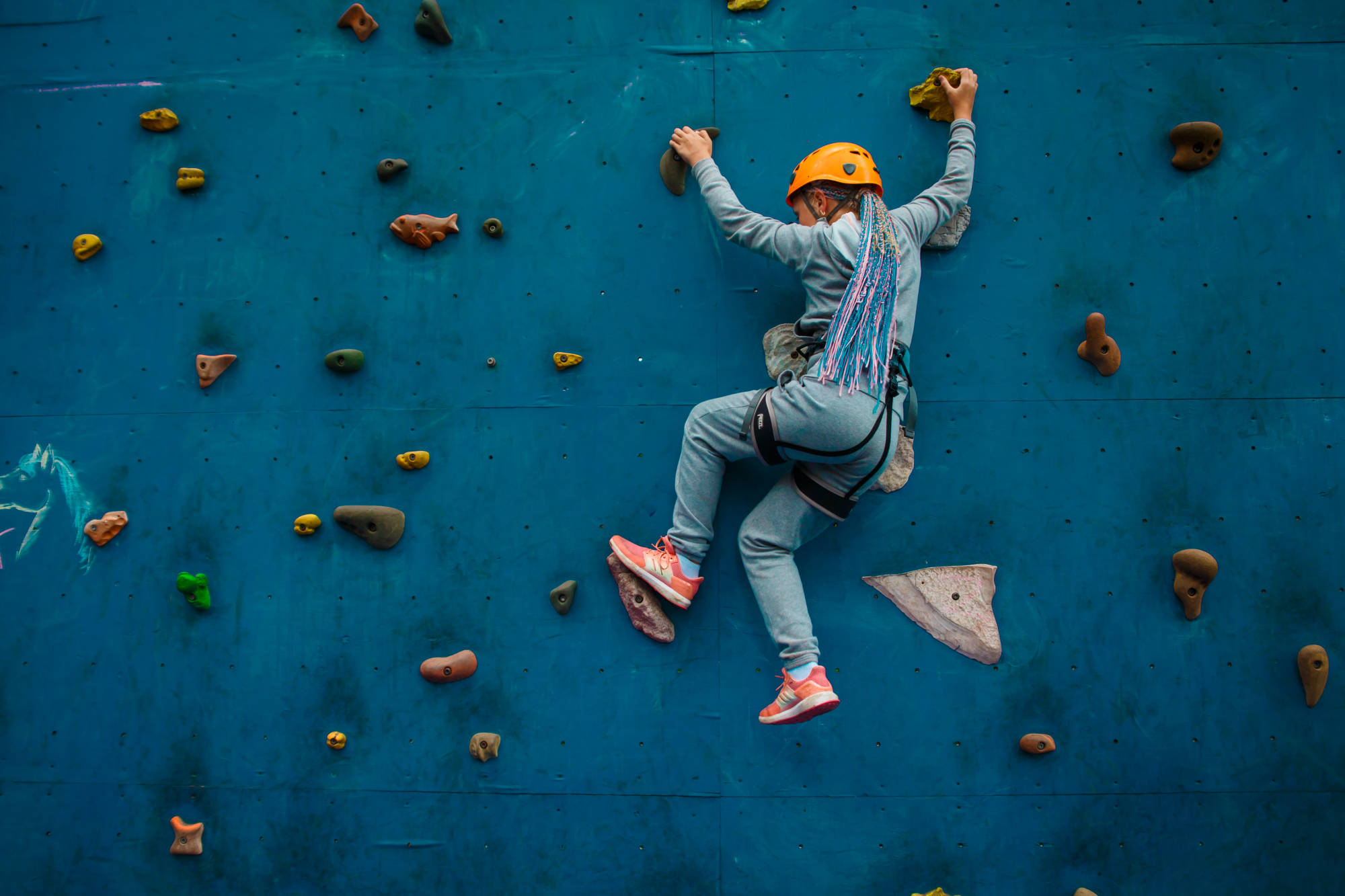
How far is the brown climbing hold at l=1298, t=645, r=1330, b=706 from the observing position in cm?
204

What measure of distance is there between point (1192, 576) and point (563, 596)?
1.93m

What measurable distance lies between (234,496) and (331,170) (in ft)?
3.70

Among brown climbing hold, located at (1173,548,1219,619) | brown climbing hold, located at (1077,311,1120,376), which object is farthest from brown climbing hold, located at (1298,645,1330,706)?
brown climbing hold, located at (1077,311,1120,376)

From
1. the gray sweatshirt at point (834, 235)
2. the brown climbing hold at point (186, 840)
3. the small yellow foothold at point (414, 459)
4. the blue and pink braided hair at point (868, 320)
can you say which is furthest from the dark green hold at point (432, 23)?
the brown climbing hold at point (186, 840)

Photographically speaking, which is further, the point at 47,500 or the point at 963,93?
the point at 47,500

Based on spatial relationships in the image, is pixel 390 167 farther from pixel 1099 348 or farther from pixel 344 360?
pixel 1099 348

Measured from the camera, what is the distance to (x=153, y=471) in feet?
7.30

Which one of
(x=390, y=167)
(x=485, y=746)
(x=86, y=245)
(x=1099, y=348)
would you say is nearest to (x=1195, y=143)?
(x=1099, y=348)

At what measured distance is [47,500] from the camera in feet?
7.34

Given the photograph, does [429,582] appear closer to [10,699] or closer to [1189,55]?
[10,699]

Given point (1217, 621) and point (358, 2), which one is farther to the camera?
point (358, 2)

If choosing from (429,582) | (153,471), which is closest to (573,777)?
(429,582)

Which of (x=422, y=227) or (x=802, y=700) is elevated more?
(x=422, y=227)

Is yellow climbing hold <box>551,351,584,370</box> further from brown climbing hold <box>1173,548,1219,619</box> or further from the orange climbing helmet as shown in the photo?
brown climbing hold <box>1173,548,1219,619</box>
